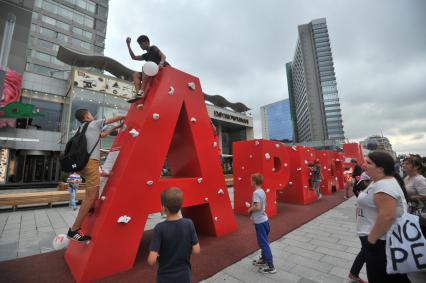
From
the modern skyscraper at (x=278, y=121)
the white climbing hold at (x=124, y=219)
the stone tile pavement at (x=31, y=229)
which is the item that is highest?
the modern skyscraper at (x=278, y=121)

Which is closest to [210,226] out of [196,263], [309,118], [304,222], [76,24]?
[196,263]

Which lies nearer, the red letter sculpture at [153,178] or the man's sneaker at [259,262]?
the red letter sculpture at [153,178]

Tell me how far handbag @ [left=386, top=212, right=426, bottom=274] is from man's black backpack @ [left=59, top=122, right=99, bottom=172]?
3.72m

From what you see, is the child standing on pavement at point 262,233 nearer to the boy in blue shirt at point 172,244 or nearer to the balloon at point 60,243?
the boy in blue shirt at point 172,244

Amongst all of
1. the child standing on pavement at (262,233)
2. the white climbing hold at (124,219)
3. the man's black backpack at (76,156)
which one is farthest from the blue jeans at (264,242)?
the man's black backpack at (76,156)

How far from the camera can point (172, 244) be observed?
1.93m

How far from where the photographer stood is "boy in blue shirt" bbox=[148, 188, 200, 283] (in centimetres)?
189

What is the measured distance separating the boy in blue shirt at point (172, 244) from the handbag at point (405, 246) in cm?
168

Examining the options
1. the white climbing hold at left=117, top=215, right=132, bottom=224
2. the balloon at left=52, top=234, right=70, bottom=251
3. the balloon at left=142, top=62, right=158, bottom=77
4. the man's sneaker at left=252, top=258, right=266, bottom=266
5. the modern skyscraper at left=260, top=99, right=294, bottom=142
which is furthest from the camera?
the modern skyscraper at left=260, top=99, right=294, bottom=142

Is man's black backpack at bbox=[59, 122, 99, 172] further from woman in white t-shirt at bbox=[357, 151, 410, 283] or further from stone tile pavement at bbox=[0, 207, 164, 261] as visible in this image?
woman in white t-shirt at bbox=[357, 151, 410, 283]

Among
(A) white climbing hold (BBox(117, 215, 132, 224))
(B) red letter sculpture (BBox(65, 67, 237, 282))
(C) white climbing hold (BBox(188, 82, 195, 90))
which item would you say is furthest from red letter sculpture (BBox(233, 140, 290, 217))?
(A) white climbing hold (BBox(117, 215, 132, 224))

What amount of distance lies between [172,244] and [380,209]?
188 centimetres

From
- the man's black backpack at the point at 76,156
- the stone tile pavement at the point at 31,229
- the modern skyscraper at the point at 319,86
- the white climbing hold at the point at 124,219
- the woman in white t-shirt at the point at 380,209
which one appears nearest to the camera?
the woman in white t-shirt at the point at 380,209

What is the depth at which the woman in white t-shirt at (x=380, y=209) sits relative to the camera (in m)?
1.87
